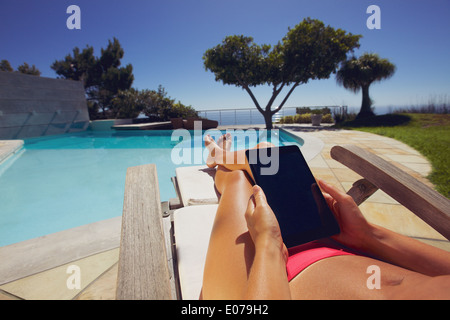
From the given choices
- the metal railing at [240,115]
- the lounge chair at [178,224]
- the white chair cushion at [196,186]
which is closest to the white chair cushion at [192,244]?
the lounge chair at [178,224]

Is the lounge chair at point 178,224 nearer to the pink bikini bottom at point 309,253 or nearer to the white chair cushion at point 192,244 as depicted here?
the white chair cushion at point 192,244

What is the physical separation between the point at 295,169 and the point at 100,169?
601cm

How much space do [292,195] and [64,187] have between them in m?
5.11

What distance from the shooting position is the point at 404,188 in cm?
100

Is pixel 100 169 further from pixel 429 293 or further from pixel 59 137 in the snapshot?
pixel 59 137

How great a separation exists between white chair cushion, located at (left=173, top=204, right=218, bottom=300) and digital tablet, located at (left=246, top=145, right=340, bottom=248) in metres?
0.50

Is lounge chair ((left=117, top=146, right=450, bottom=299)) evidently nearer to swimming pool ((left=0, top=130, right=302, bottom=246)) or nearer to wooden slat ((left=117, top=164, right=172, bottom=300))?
wooden slat ((left=117, top=164, right=172, bottom=300))

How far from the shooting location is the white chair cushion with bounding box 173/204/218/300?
99 cm

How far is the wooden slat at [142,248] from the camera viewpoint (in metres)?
0.48

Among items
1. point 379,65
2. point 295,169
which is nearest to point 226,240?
point 295,169

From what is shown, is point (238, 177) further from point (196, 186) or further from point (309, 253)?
point (196, 186)

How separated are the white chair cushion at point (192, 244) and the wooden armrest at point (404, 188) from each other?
104 centimetres

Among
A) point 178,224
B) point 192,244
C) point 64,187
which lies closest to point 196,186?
point 178,224

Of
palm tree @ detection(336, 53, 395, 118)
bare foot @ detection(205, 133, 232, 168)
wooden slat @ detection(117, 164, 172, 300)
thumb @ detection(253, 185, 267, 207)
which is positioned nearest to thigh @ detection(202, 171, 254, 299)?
thumb @ detection(253, 185, 267, 207)
